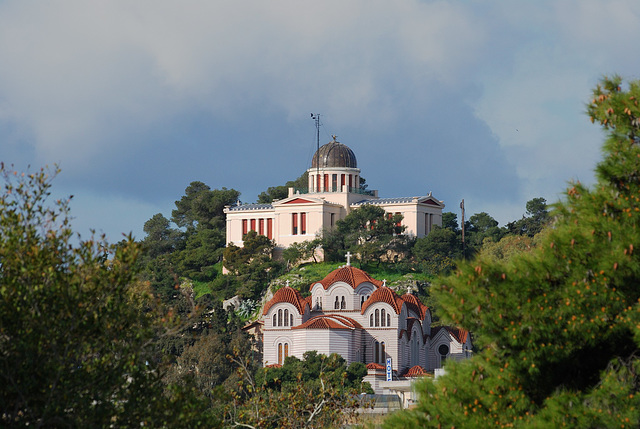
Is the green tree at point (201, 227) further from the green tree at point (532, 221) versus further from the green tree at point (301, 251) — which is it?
the green tree at point (532, 221)

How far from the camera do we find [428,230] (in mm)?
97188

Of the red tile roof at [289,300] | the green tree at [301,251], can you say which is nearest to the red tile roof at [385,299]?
the red tile roof at [289,300]

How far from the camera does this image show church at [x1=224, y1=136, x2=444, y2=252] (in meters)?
95.8

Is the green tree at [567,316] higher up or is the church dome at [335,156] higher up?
the church dome at [335,156]

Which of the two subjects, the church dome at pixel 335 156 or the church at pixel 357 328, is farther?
the church dome at pixel 335 156

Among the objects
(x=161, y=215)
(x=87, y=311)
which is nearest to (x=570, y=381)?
(x=87, y=311)

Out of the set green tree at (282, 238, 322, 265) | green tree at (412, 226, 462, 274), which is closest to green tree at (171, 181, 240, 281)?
green tree at (282, 238, 322, 265)

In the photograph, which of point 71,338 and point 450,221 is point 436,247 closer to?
point 450,221

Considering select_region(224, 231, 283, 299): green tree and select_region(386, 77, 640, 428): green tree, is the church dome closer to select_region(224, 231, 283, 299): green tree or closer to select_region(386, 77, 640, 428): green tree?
select_region(224, 231, 283, 299): green tree

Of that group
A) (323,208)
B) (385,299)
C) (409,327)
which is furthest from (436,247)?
(385,299)

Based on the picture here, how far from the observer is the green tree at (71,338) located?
1587cm

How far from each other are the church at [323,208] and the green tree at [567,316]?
7657 centimetres

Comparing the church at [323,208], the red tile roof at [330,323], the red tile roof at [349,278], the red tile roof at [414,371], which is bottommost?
the red tile roof at [414,371]

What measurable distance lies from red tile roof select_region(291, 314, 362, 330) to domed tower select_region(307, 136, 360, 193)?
24.8 metres
